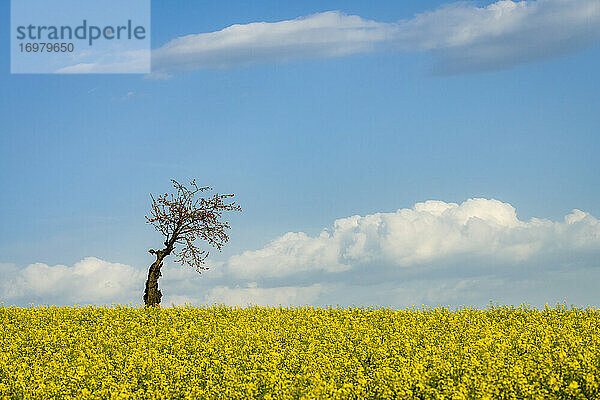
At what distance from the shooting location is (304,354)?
44.5 feet

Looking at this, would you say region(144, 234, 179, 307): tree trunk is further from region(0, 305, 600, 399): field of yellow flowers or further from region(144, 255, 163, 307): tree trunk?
region(0, 305, 600, 399): field of yellow flowers

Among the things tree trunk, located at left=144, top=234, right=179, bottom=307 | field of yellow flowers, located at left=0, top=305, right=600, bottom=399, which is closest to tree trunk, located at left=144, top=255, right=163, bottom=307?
tree trunk, located at left=144, top=234, right=179, bottom=307

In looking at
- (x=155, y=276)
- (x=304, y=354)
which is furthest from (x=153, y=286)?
(x=304, y=354)

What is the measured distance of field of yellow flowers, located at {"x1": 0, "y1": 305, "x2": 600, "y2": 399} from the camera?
10.8 meters

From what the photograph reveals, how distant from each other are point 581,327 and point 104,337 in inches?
460

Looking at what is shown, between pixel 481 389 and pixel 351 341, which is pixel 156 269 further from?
pixel 481 389

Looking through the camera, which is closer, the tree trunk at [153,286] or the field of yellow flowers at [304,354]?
the field of yellow flowers at [304,354]

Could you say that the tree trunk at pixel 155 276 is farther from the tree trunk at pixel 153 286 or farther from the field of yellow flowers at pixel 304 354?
the field of yellow flowers at pixel 304 354

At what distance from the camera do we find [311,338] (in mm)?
15414

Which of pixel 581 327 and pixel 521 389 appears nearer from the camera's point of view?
pixel 521 389

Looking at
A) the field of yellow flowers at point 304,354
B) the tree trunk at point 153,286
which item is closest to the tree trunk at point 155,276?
the tree trunk at point 153,286

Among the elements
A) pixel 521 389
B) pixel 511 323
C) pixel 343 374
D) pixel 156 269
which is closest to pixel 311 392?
pixel 343 374

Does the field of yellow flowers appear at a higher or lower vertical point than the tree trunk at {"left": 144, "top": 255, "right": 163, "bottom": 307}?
lower

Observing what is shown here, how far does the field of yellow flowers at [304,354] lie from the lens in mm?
10812
